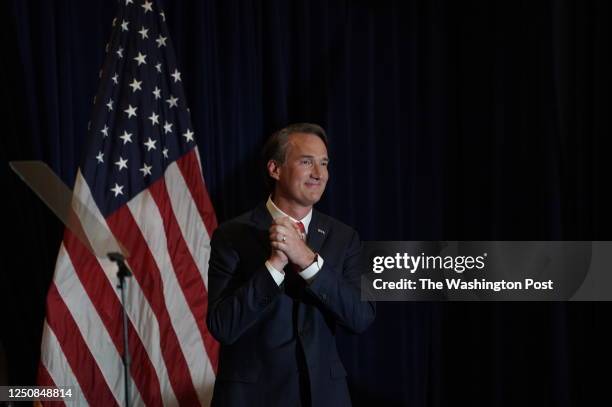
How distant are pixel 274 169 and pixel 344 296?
1.38 ft

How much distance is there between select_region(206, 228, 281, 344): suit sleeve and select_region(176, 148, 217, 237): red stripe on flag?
1394 millimetres

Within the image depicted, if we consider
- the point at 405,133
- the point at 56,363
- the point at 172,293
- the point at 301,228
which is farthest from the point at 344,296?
the point at 405,133

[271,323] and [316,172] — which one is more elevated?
[316,172]

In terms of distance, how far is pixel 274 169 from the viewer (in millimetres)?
2055

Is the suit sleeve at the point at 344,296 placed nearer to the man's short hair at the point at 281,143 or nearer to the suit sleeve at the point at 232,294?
the suit sleeve at the point at 232,294

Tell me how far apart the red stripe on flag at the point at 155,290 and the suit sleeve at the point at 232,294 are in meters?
1.31

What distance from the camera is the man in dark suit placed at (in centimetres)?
182

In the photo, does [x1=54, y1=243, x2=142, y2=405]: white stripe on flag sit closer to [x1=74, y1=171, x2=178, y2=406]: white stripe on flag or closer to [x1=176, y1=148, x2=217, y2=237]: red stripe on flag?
[x1=74, y1=171, x2=178, y2=406]: white stripe on flag

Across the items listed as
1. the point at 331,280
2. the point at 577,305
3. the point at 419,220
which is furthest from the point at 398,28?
the point at 331,280

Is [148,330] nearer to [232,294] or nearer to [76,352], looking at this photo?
[76,352]

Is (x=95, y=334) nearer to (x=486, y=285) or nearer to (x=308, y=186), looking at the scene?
(x=308, y=186)

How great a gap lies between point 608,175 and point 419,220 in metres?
0.96

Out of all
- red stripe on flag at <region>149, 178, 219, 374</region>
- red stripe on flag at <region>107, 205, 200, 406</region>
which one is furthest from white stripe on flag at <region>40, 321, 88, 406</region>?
red stripe on flag at <region>149, 178, 219, 374</region>

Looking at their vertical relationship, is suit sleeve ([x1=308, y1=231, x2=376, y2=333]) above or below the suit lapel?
below
